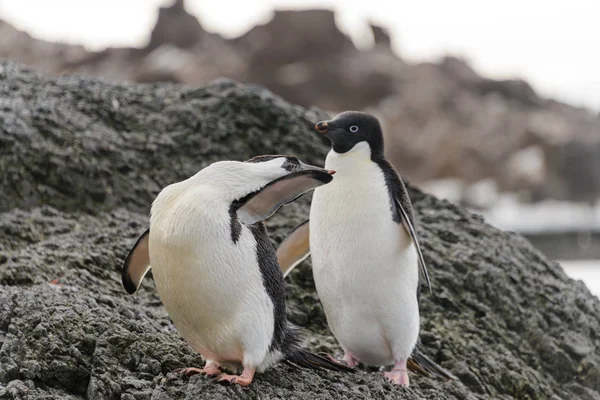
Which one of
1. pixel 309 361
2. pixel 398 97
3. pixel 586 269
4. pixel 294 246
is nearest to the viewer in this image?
pixel 309 361

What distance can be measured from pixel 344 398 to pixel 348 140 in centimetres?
85

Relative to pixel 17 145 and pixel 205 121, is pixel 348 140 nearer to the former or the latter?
pixel 205 121

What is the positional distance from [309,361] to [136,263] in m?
0.53

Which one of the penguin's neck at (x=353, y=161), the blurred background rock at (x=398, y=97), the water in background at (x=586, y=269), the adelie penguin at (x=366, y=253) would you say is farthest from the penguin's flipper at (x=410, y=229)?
the blurred background rock at (x=398, y=97)

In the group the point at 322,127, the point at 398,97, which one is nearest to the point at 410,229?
the point at 322,127

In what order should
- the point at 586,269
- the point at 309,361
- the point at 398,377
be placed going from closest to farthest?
the point at 309,361
the point at 398,377
the point at 586,269

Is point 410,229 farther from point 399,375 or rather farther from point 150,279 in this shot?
point 150,279

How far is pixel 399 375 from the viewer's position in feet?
8.08

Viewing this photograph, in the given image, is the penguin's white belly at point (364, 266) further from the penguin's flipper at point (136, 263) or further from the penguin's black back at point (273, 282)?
the penguin's flipper at point (136, 263)

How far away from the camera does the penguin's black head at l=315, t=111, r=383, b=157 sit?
2570mm

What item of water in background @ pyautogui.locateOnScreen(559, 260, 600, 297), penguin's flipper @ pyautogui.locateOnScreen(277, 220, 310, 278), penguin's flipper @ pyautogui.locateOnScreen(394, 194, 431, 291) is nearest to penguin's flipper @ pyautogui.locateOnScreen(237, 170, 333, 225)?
penguin's flipper @ pyautogui.locateOnScreen(394, 194, 431, 291)

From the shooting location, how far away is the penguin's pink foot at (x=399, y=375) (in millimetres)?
2436

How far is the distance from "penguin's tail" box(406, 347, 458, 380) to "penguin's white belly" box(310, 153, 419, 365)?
10cm

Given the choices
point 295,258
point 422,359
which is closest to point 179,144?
point 295,258
